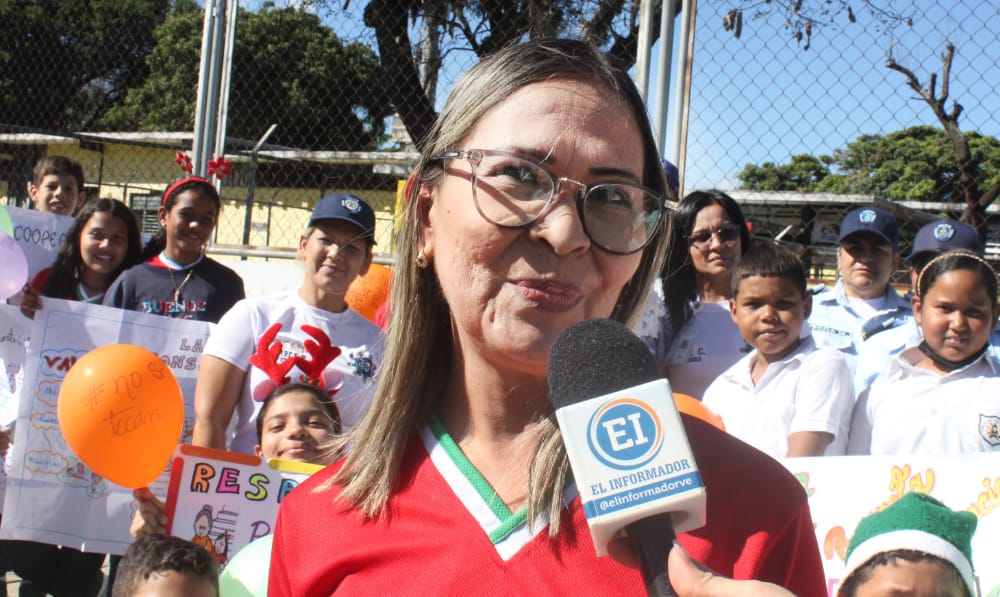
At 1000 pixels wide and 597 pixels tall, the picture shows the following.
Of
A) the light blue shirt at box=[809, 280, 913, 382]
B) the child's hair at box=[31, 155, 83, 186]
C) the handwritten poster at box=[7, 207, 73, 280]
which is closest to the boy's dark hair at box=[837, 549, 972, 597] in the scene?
the light blue shirt at box=[809, 280, 913, 382]

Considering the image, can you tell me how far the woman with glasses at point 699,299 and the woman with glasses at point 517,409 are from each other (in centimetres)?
234

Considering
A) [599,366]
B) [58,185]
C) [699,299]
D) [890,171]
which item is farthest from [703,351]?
[890,171]

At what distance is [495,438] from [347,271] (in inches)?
101

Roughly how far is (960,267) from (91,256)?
3.91 m

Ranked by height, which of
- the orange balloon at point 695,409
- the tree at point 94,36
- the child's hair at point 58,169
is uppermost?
the tree at point 94,36

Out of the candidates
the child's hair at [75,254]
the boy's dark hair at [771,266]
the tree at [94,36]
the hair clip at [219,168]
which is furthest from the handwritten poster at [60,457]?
the tree at [94,36]

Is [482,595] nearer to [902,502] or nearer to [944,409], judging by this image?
[902,502]

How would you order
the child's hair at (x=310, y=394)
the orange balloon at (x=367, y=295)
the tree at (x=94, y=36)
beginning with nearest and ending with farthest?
the child's hair at (x=310, y=394) < the orange balloon at (x=367, y=295) < the tree at (x=94, y=36)

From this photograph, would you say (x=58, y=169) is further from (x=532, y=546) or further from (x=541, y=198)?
(x=532, y=546)

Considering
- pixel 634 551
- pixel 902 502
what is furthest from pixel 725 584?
pixel 902 502

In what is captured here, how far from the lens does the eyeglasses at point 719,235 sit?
4.09m

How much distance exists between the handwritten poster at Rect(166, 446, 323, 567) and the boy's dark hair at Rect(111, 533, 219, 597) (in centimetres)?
15

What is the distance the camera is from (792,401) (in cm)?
330

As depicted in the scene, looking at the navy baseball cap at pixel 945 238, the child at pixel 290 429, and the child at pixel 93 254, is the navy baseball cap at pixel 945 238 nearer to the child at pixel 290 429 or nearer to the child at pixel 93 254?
the child at pixel 290 429
